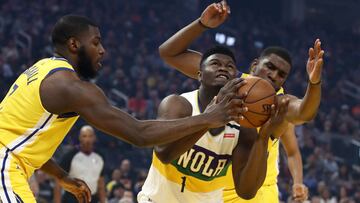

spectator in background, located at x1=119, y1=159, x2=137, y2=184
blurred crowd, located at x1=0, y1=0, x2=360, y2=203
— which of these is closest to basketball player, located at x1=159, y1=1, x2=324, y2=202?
blurred crowd, located at x1=0, y1=0, x2=360, y2=203

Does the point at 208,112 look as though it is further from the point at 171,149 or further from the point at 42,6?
the point at 42,6

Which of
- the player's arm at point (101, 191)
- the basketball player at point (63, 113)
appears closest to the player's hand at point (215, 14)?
the basketball player at point (63, 113)

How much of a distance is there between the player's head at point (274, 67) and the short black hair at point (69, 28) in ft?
6.27

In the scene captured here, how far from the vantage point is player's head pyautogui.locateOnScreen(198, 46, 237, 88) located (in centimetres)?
541

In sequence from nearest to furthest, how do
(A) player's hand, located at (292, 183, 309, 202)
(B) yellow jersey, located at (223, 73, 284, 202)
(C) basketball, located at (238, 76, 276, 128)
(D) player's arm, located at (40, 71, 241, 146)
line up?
(D) player's arm, located at (40, 71, 241, 146) → (C) basketball, located at (238, 76, 276, 128) → (B) yellow jersey, located at (223, 73, 284, 202) → (A) player's hand, located at (292, 183, 309, 202)

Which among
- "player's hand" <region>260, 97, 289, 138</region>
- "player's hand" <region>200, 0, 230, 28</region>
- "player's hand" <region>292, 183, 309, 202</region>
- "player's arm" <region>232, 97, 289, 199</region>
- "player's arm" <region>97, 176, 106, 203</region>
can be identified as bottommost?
"player's arm" <region>97, 176, 106, 203</region>

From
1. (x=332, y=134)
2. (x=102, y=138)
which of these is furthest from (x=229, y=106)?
(x=332, y=134)

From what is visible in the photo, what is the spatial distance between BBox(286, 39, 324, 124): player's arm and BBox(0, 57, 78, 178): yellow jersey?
1.65m

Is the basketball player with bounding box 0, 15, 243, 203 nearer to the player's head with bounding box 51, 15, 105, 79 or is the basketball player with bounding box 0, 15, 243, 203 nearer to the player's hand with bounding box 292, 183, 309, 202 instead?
the player's head with bounding box 51, 15, 105, 79

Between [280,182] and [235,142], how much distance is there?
32.8 feet

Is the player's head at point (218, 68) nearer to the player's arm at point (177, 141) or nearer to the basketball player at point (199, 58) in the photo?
the player's arm at point (177, 141)

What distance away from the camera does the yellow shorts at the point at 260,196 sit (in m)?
6.09

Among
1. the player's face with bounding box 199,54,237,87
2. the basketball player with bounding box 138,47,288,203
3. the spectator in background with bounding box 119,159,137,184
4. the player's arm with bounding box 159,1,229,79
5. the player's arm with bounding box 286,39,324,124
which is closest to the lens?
the player's arm with bounding box 286,39,324,124

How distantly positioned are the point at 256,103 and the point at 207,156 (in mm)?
801
